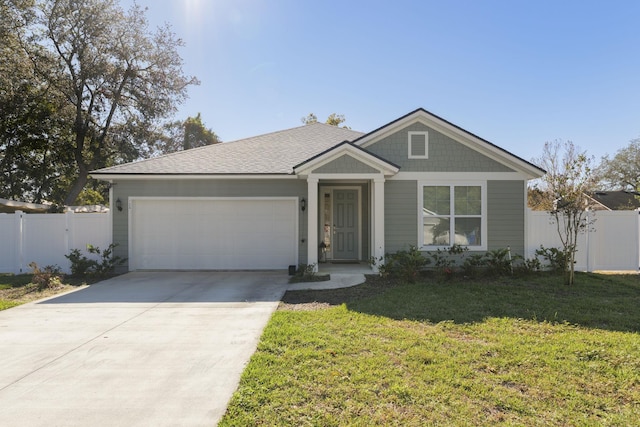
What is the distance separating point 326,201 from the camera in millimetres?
11578

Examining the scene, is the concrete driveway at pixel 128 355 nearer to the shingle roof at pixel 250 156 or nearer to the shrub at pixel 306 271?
the shrub at pixel 306 271

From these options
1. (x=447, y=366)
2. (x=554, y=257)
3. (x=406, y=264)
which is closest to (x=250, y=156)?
(x=406, y=264)

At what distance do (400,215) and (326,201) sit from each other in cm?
286

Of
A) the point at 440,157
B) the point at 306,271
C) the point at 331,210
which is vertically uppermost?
the point at 440,157

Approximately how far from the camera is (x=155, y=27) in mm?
22000

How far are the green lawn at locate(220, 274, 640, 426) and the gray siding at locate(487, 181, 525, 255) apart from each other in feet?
11.0

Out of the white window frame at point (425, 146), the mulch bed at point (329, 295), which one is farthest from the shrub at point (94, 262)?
the white window frame at point (425, 146)

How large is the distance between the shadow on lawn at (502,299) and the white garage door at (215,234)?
3.06 m

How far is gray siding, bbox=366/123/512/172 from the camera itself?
973 centimetres

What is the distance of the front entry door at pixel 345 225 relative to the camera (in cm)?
1157

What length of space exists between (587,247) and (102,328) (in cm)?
1207

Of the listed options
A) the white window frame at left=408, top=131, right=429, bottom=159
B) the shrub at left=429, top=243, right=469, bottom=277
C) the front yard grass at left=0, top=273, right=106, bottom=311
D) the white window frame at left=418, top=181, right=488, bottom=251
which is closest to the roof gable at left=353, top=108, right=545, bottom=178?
the white window frame at left=408, top=131, right=429, bottom=159

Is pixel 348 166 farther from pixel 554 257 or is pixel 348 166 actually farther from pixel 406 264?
pixel 554 257

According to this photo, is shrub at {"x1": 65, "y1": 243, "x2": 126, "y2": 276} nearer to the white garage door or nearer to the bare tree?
the white garage door
